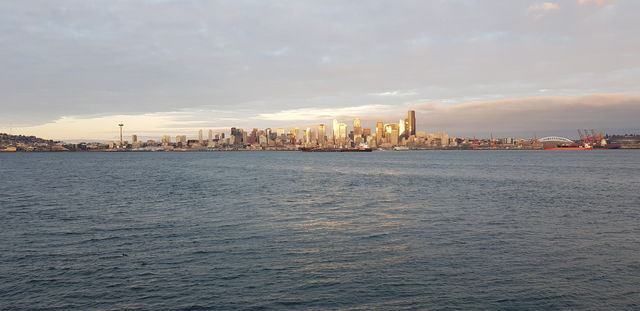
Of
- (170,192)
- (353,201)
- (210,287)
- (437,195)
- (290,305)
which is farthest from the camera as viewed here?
(170,192)

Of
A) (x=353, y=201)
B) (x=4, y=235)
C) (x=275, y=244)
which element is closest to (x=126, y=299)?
(x=275, y=244)

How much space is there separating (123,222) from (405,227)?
75.3ft

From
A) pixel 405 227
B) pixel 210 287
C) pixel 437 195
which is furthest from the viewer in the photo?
pixel 437 195

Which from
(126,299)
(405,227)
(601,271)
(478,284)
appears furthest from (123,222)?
(601,271)

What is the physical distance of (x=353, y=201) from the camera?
155ft

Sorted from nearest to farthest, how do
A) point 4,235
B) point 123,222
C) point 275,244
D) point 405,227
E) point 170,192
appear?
point 275,244
point 4,235
point 405,227
point 123,222
point 170,192

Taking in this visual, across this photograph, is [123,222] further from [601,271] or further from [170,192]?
[601,271]

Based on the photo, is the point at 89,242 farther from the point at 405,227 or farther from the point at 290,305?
the point at 405,227

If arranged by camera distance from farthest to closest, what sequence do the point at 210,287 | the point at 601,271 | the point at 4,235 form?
the point at 4,235, the point at 601,271, the point at 210,287

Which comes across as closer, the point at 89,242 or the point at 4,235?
the point at 89,242

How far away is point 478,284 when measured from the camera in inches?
710

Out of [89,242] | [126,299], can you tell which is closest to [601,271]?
[126,299]

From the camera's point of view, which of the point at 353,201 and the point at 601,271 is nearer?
the point at 601,271

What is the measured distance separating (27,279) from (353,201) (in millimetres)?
33493
